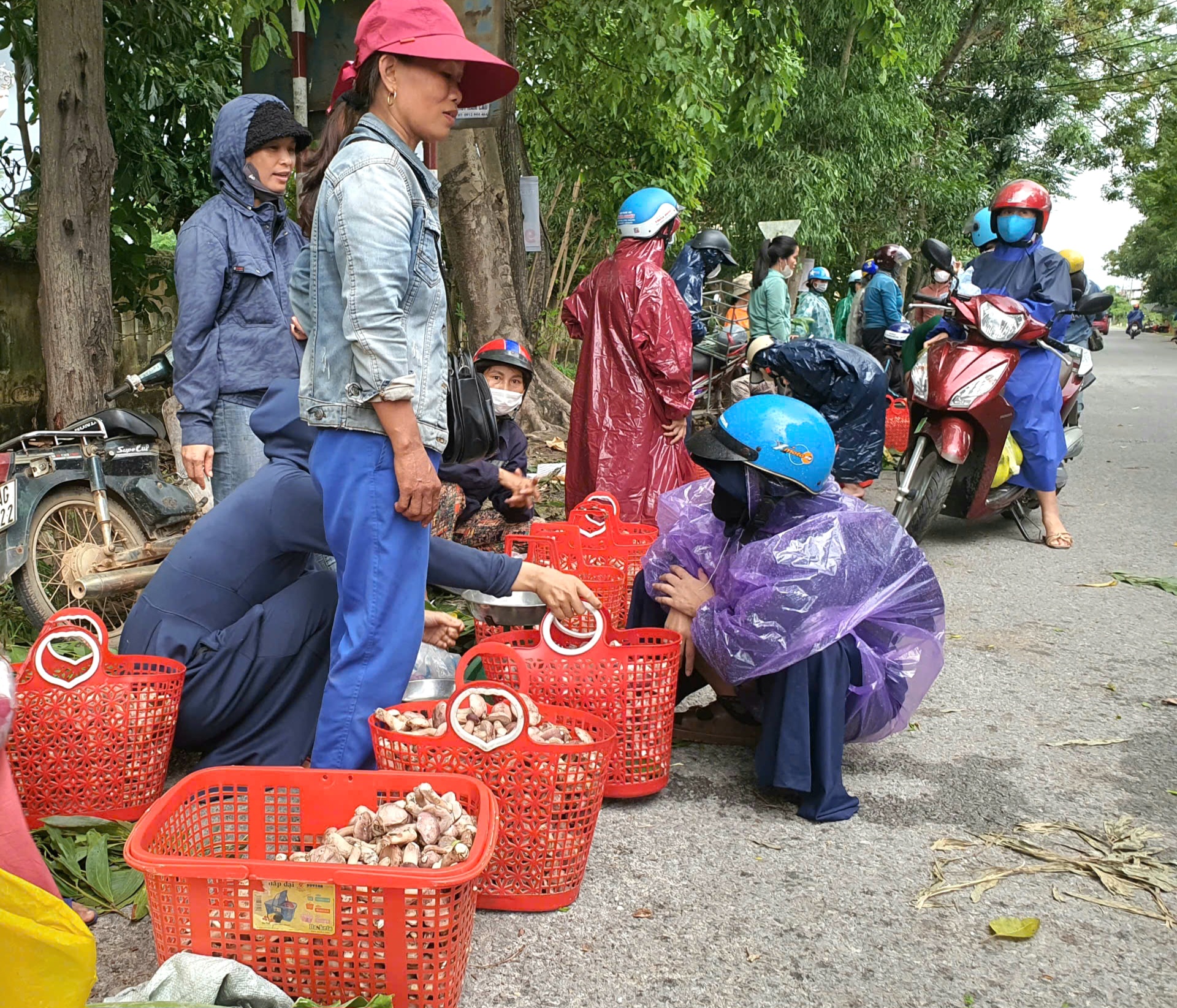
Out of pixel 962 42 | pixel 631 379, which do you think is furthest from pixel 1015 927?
pixel 962 42

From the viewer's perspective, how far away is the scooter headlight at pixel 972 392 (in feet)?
19.3

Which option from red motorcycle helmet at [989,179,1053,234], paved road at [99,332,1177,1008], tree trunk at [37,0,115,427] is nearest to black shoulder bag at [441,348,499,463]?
paved road at [99,332,1177,1008]

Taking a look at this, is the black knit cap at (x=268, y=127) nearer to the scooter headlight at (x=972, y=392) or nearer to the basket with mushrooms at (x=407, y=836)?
the basket with mushrooms at (x=407, y=836)

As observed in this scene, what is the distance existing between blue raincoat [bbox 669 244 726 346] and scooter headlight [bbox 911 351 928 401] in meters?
2.34

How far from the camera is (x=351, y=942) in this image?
1979 mm

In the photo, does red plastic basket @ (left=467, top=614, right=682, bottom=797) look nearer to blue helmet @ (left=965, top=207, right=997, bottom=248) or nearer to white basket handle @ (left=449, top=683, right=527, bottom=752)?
white basket handle @ (left=449, top=683, right=527, bottom=752)

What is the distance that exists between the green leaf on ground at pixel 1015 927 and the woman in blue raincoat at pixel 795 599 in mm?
574

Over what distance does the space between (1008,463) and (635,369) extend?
227cm

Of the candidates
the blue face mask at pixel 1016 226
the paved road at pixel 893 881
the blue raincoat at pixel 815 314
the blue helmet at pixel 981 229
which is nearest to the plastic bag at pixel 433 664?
the paved road at pixel 893 881

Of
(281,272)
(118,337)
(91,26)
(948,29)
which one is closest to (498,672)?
(281,272)

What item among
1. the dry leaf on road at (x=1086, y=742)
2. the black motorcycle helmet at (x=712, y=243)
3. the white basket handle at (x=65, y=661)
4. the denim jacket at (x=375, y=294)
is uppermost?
the denim jacket at (x=375, y=294)

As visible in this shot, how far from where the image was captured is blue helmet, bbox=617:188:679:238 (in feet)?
18.2

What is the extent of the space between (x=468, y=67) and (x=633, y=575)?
6.66 ft

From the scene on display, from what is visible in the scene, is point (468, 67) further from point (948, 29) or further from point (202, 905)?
point (948, 29)
